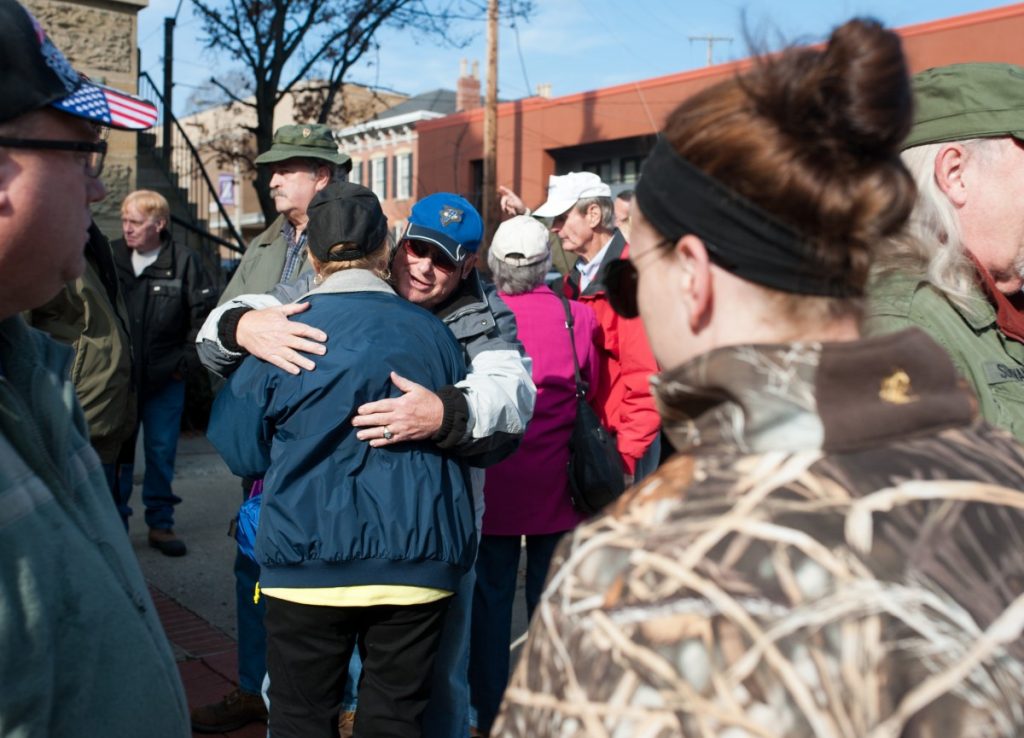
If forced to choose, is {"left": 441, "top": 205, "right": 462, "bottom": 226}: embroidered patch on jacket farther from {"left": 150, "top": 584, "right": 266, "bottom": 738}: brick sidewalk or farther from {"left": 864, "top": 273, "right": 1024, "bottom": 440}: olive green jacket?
{"left": 150, "top": 584, "right": 266, "bottom": 738}: brick sidewalk

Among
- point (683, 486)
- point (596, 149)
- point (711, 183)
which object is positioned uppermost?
point (596, 149)

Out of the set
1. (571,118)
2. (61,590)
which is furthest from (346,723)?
(571,118)

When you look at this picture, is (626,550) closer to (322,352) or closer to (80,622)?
(80,622)

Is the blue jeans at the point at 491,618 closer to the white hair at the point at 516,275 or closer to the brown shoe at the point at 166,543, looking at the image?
the white hair at the point at 516,275

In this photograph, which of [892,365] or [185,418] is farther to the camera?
[185,418]

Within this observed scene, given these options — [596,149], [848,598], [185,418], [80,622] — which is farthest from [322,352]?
[596,149]

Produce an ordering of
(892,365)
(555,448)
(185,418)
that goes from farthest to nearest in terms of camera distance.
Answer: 1. (185,418)
2. (555,448)
3. (892,365)

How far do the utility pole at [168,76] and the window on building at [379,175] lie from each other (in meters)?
23.7

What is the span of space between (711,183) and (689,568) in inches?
17.9

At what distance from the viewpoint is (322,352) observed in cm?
278

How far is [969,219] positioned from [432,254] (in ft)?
5.97

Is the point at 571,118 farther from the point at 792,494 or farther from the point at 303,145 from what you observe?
the point at 792,494

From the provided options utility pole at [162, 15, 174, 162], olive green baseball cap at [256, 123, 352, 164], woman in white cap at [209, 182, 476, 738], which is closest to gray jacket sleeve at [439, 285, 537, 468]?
woman in white cap at [209, 182, 476, 738]

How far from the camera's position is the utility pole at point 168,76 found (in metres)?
13.8
